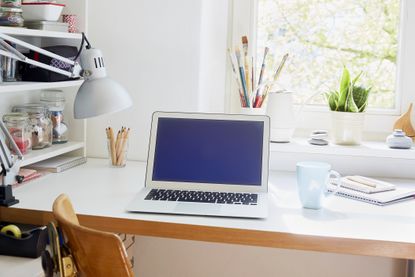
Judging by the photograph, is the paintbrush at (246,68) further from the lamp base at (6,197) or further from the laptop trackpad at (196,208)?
the lamp base at (6,197)

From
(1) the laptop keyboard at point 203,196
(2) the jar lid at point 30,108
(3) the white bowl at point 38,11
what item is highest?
(3) the white bowl at point 38,11

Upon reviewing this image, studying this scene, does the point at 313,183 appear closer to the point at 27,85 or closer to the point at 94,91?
the point at 94,91

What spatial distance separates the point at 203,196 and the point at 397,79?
1.01 m

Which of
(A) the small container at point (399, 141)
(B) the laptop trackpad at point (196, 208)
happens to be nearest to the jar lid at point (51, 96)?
(B) the laptop trackpad at point (196, 208)

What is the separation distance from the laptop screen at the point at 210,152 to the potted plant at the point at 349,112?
468 mm

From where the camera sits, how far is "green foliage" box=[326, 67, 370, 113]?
2061 mm

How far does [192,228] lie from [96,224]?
0.24 m

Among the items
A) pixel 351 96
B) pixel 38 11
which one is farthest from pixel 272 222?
pixel 38 11

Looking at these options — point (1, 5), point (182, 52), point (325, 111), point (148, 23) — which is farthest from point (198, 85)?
point (1, 5)

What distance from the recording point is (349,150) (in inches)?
79.2

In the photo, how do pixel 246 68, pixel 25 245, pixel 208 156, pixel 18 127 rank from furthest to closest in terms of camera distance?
pixel 246 68 → pixel 18 127 → pixel 208 156 → pixel 25 245

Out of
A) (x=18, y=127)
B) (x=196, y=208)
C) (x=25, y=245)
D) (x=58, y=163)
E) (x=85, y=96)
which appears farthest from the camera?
(x=58, y=163)

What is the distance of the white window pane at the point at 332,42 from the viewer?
87.2 inches

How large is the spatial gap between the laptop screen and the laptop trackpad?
0.16 metres
